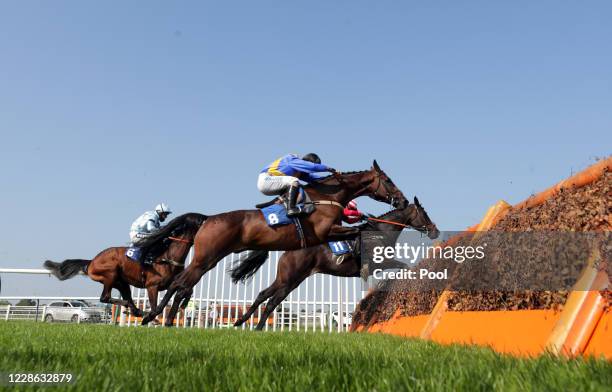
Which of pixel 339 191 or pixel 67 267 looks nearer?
pixel 339 191

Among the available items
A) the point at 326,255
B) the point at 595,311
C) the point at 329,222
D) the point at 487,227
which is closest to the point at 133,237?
the point at 326,255

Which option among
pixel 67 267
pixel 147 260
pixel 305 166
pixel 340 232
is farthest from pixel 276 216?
pixel 67 267

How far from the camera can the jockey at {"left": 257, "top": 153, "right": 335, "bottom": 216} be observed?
772cm

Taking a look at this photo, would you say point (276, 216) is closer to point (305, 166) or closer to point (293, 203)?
point (293, 203)

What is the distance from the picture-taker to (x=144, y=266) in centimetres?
1126

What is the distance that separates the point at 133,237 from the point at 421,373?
10795 mm

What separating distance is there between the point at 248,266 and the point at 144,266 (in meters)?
2.90

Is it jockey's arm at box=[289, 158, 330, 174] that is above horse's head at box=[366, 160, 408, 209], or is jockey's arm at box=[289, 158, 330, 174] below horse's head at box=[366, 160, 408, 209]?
above

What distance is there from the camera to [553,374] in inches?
67.9

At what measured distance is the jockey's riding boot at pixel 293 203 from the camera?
7.38 metres

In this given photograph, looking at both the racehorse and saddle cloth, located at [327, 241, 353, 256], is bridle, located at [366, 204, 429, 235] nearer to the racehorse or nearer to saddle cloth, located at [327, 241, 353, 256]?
the racehorse

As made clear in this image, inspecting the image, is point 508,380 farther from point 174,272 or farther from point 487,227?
point 174,272

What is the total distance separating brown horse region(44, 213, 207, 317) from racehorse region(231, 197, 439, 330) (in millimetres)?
1456

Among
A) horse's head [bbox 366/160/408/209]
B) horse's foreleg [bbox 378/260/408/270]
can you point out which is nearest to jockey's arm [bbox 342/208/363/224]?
horse's foreleg [bbox 378/260/408/270]
